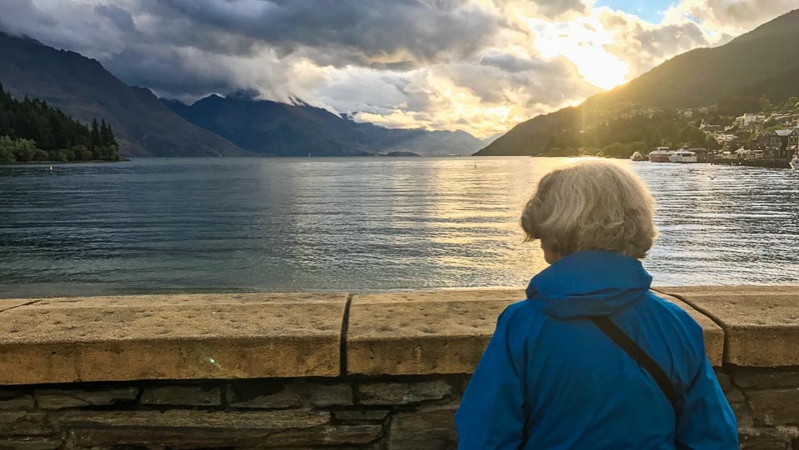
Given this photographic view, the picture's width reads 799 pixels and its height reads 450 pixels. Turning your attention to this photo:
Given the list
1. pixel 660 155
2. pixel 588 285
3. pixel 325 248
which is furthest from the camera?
pixel 660 155

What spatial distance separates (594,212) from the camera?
1731 millimetres

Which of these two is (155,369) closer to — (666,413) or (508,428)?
(508,428)

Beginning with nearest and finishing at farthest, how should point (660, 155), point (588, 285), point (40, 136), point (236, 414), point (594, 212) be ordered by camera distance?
point (588, 285)
point (594, 212)
point (236, 414)
point (40, 136)
point (660, 155)

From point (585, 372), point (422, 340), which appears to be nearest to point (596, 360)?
point (585, 372)

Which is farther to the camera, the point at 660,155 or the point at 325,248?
the point at 660,155

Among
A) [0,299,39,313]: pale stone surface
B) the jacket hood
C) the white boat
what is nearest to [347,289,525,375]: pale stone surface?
the jacket hood

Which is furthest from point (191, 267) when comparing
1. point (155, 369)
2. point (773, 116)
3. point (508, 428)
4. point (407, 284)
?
point (773, 116)

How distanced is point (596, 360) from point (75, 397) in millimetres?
2233

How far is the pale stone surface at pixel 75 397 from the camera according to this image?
2.59 metres

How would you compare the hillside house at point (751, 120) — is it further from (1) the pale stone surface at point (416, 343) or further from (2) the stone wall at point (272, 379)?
(1) the pale stone surface at point (416, 343)

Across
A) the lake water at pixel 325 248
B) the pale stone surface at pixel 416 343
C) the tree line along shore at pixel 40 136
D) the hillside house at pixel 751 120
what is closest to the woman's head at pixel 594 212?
the lake water at pixel 325 248

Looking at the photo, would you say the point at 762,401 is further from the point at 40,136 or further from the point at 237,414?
the point at 40,136

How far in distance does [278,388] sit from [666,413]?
5.39 ft

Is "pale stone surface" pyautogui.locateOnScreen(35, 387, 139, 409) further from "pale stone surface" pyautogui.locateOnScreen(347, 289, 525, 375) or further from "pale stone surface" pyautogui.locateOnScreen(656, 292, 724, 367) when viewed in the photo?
"pale stone surface" pyautogui.locateOnScreen(656, 292, 724, 367)
